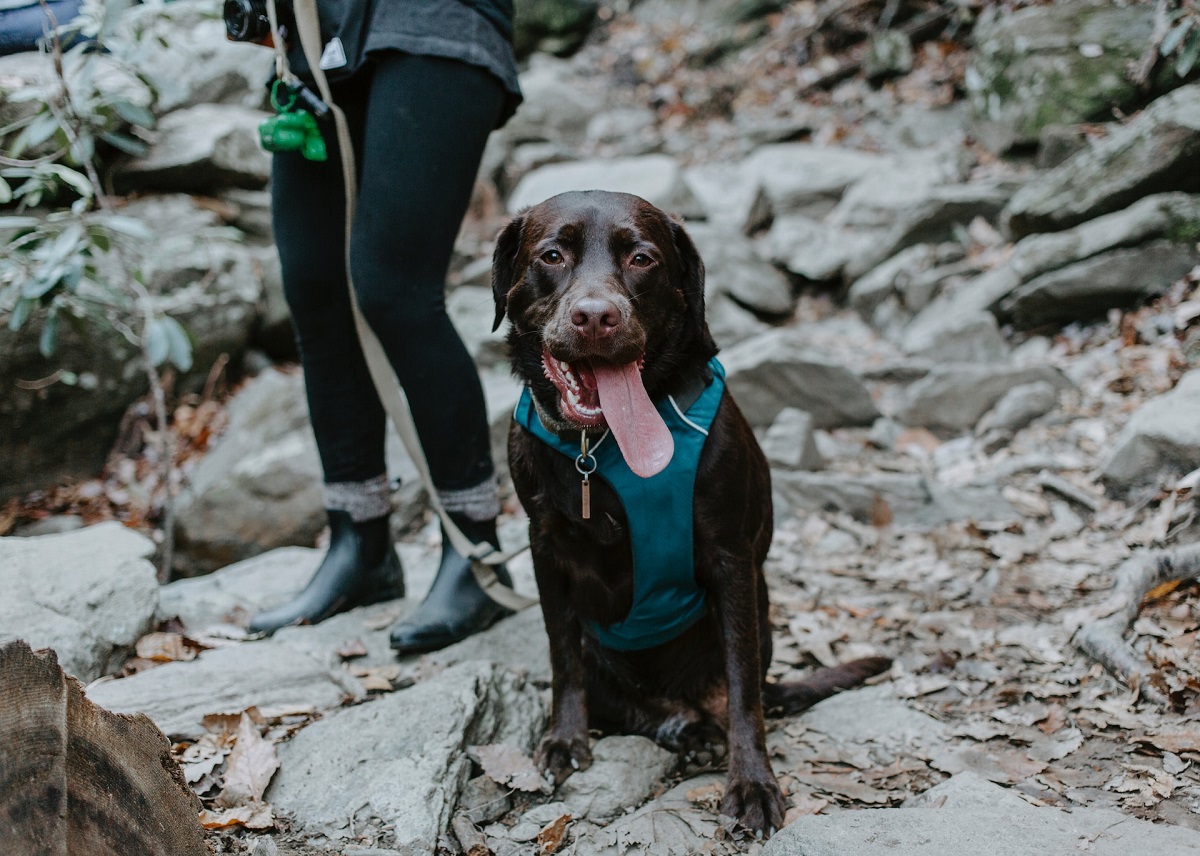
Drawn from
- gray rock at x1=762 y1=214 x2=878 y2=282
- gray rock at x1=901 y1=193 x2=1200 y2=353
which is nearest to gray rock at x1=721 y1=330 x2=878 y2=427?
gray rock at x1=901 y1=193 x2=1200 y2=353

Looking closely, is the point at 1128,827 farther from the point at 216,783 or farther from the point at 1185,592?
the point at 216,783

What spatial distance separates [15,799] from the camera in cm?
118

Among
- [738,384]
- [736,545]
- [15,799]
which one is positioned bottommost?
[738,384]

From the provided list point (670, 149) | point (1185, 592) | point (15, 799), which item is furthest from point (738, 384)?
point (670, 149)

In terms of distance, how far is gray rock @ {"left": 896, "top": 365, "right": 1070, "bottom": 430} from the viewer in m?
5.03

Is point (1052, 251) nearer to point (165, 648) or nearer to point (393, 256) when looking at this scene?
point (393, 256)

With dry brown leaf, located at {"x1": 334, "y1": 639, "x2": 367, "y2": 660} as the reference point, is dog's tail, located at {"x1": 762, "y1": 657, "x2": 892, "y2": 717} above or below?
above

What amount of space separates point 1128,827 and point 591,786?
1.18 metres

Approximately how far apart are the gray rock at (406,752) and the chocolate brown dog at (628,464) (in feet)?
0.58

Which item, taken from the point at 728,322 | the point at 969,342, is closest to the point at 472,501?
the point at 969,342

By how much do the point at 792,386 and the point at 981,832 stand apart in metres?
3.64

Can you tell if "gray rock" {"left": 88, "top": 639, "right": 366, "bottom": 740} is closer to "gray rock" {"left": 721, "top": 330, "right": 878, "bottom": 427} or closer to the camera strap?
the camera strap

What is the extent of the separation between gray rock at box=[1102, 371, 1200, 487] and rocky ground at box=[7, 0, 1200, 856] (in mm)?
19

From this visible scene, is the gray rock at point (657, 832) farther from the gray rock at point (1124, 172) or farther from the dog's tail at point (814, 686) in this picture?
the gray rock at point (1124, 172)
